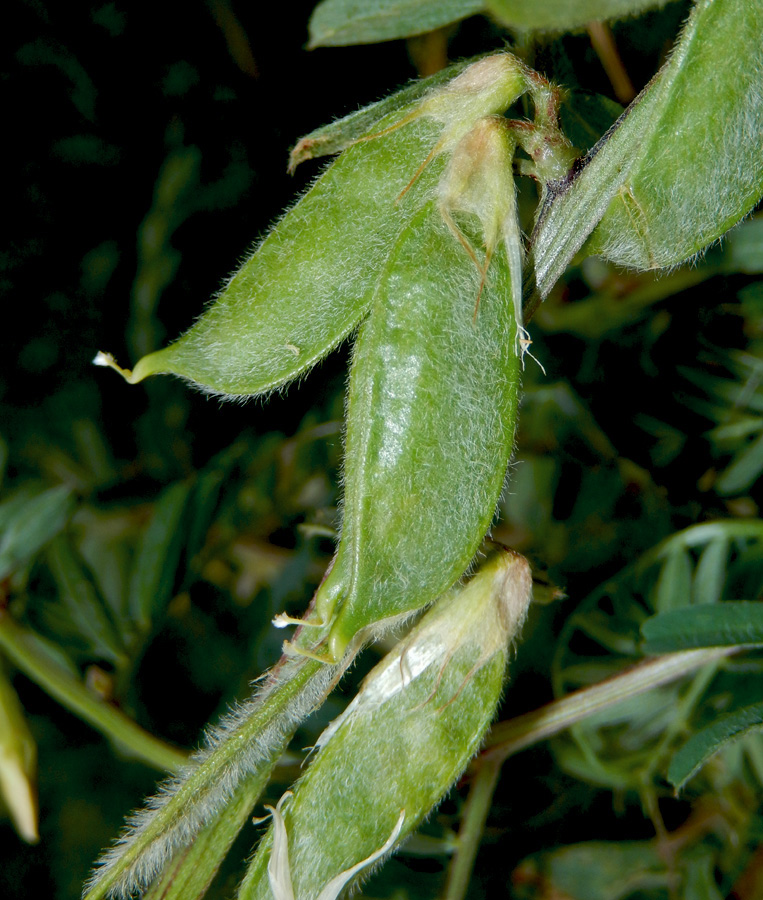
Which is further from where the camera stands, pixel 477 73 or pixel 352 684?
pixel 352 684

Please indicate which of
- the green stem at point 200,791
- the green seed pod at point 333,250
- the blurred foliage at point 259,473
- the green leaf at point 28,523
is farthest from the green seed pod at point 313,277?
the green leaf at point 28,523

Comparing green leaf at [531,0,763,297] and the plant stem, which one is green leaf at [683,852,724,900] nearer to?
the plant stem

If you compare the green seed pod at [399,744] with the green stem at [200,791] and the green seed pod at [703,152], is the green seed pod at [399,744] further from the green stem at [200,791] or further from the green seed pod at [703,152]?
the green seed pod at [703,152]

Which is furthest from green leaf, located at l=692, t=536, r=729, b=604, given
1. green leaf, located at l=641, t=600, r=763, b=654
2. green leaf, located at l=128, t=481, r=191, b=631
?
green leaf, located at l=128, t=481, r=191, b=631

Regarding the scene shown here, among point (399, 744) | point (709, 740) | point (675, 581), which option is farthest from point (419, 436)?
point (675, 581)

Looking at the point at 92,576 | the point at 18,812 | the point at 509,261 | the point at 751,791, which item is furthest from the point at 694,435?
the point at 18,812

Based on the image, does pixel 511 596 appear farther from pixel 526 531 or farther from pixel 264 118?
pixel 264 118

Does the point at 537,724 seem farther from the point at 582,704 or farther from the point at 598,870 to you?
the point at 598,870
